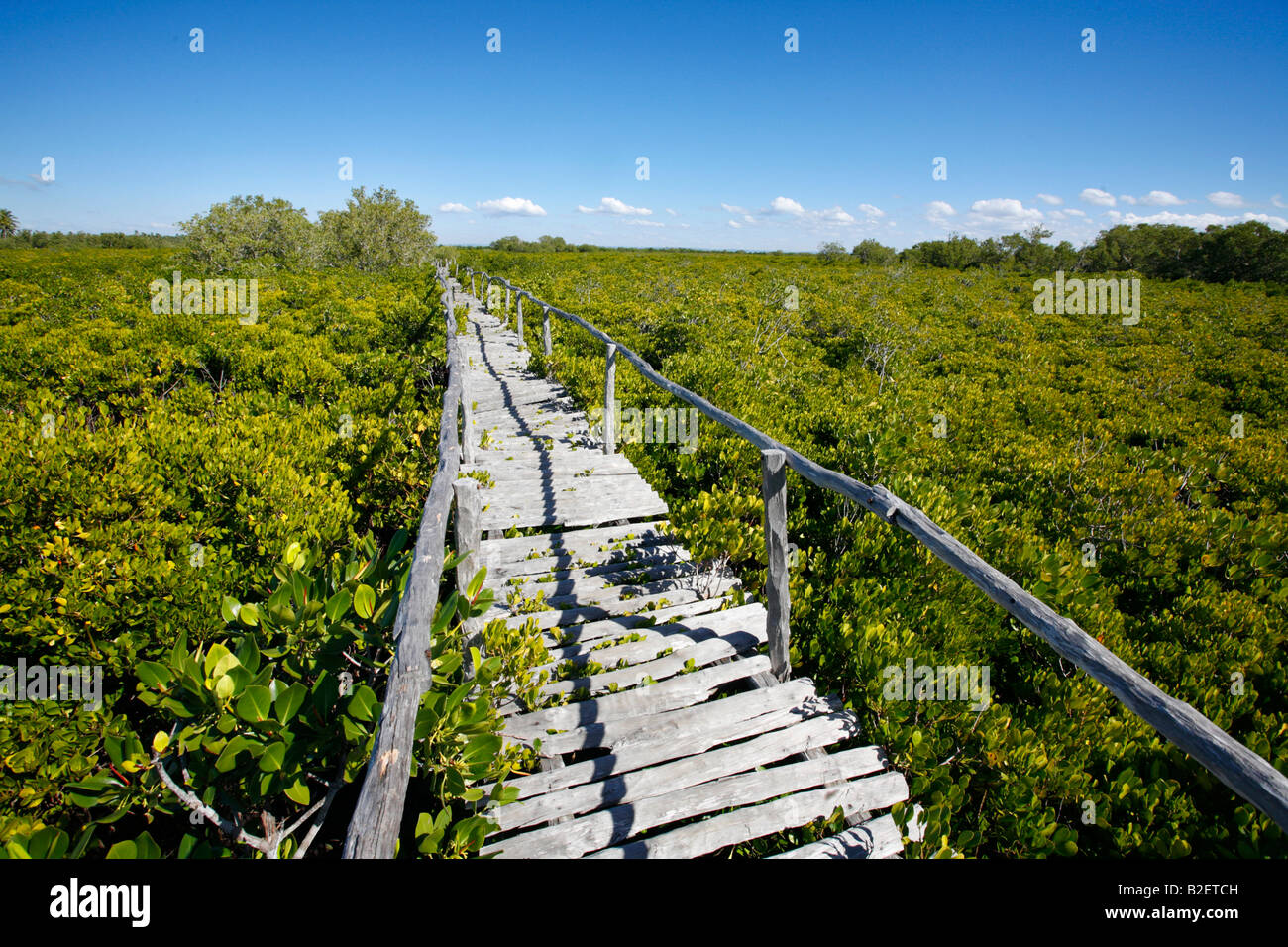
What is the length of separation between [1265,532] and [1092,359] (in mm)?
12991

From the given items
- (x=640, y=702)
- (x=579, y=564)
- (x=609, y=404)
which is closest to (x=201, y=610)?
(x=579, y=564)

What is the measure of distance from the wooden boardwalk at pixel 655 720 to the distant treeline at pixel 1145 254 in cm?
4962

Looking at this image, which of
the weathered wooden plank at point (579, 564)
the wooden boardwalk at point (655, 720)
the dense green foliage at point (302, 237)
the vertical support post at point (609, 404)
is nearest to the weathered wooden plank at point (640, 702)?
the wooden boardwalk at point (655, 720)

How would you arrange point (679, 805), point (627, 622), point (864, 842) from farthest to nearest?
point (627, 622) < point (679, 805) < point (864, 842)

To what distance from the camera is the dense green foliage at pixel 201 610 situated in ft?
6.73

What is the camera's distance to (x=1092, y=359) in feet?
57.4

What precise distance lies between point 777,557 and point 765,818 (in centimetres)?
166

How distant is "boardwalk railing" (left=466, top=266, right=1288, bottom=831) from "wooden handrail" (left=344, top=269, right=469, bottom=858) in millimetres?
2373

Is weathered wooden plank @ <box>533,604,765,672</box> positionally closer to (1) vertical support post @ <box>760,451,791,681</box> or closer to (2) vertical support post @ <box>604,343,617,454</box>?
(1) vertical support post @ <box>760,451,791,681</box>

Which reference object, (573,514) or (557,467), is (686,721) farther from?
(557,467)

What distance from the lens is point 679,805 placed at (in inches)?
123

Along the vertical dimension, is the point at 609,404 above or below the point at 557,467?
above

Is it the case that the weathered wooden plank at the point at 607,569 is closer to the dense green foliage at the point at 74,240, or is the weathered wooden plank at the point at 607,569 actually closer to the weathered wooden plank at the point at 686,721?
the weathered wooden plank at the point at 686,721
